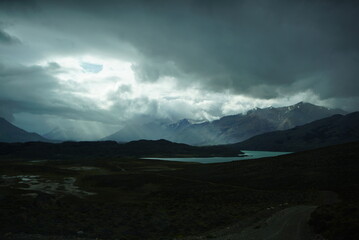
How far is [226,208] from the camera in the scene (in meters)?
45.3

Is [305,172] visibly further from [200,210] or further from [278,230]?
[278,230]

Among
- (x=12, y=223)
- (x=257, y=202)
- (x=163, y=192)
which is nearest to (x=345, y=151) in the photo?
(x=257, y=202)

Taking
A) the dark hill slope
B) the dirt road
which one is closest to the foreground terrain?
the dirt road

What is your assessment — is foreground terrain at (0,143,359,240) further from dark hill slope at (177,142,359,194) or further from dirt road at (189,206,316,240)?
dark hill slope at (177,142,359,194)

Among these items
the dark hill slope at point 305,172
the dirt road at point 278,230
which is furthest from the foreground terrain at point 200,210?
the dark hill slope at point 305,172

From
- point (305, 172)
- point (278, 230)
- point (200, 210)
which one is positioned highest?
point (305, 172)

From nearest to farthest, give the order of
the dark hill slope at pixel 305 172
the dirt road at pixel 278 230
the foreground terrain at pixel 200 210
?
the dirt road at pixel 278 230 → the foreground terrain at pixel 200 210 → the dark hill slope at pixel 305 172

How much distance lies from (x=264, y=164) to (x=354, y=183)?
39523 millimetres

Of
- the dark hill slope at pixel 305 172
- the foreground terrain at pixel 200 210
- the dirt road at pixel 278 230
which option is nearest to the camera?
the dirt road at pixel 278 230

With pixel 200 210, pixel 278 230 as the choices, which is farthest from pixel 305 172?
pixel 278 230

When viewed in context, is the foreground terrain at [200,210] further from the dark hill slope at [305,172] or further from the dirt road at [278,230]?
the dark hill slope at [305,172]

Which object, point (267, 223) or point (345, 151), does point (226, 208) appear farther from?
point (345, 151)

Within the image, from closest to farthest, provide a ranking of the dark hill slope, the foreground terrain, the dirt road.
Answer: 1. the dirt road
2. the foreground terrain
3. the dark hill slope

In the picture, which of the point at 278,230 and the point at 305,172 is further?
the point at 305,172
